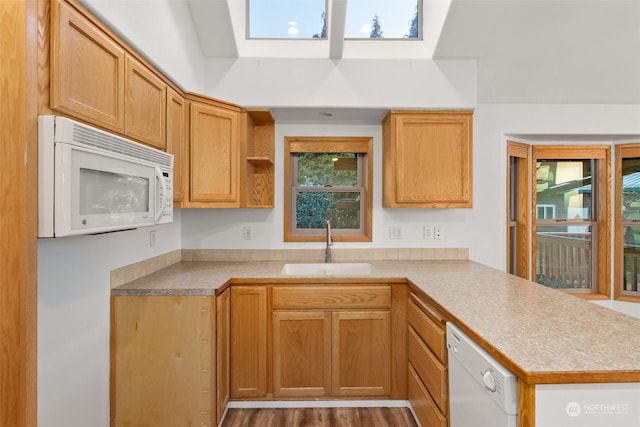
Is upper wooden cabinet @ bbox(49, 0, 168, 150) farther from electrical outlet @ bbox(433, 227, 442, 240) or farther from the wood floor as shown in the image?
electrical outlet @ bbox(433, 227, 442, 240)

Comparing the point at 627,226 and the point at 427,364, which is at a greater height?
the point at 627,226

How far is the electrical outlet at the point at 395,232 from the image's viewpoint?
2912 millimetres

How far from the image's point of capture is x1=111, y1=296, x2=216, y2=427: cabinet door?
6.09 ft

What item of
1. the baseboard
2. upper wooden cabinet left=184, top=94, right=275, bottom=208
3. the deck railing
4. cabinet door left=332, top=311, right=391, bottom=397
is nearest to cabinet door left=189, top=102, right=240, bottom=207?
upper wooden cabinet left=184, top=94, right=275, bottom=208

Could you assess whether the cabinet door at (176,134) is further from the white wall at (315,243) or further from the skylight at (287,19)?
the skylight at (287,19)

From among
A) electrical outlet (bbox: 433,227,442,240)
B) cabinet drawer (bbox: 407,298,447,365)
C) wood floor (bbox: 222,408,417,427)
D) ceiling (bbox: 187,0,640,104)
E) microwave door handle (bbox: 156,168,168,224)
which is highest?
ceiling (bbox: 187,0,640,104)

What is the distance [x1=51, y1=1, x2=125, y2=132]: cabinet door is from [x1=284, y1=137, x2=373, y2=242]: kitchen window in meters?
1.58

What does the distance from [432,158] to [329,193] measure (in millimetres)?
925

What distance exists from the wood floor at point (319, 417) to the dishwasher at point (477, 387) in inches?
→ 31.6

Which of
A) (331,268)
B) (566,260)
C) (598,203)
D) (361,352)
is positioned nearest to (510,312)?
(361,352)

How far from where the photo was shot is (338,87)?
8.49 feet

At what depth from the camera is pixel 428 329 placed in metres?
1.80

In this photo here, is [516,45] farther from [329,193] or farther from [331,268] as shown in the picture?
[331,268]

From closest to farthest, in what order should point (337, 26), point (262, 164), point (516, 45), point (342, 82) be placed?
point (337, 26)
point (516, 45)
point (342, 82)
point (262, 164)
